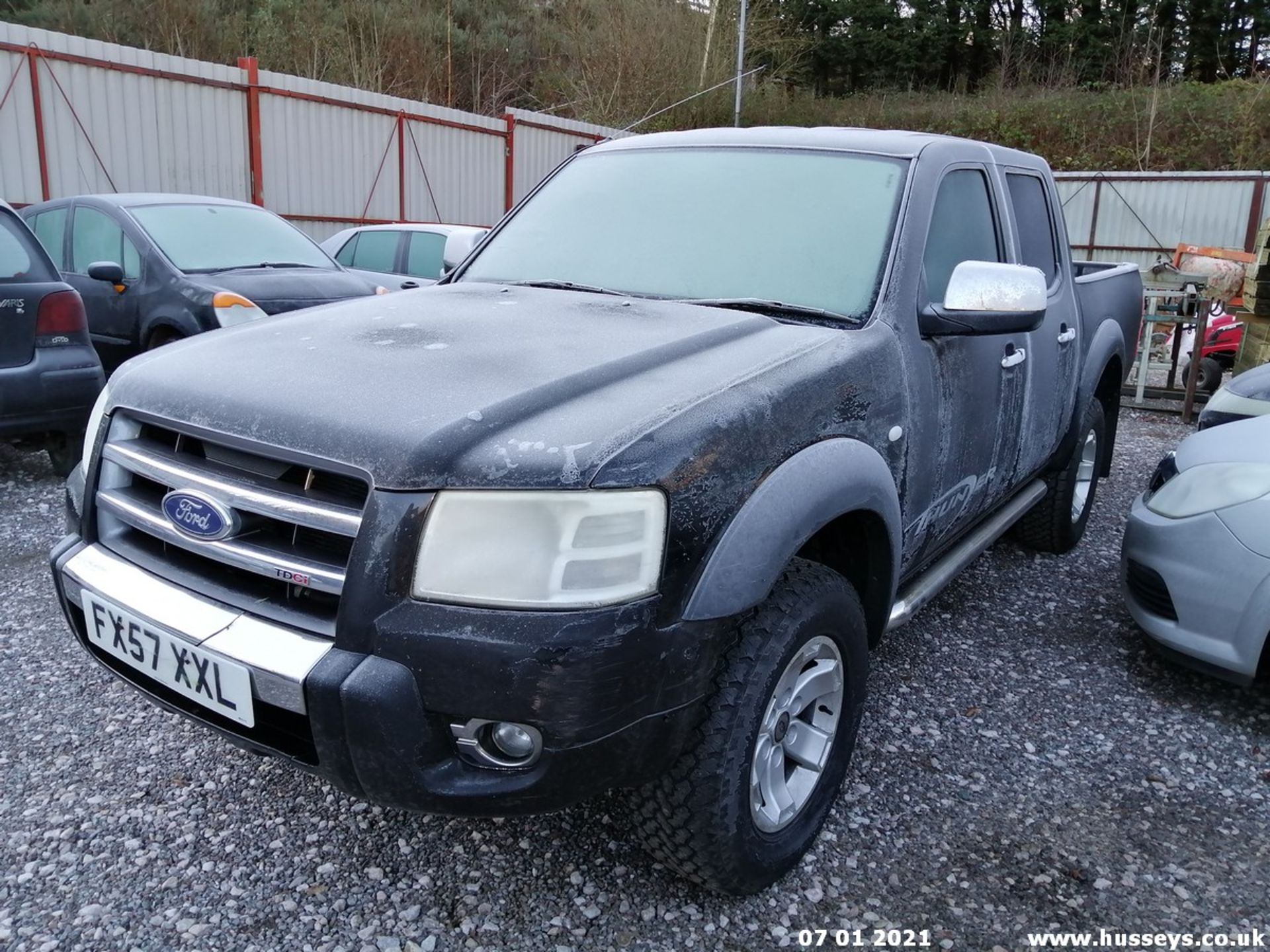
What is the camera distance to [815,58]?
3195 cm

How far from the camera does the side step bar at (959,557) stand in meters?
2.82

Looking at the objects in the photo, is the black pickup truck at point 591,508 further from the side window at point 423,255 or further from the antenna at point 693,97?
the antenna at point 693,97

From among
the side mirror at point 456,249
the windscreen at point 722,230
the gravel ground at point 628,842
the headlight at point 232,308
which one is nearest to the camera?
the gravel ground at point 628,842

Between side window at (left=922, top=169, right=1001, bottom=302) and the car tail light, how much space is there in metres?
4.38

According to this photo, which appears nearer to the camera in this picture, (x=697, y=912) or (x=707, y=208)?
(x=697, y=912)

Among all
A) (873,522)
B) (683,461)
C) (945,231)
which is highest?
(945,231)

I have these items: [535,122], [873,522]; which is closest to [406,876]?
[873,522]

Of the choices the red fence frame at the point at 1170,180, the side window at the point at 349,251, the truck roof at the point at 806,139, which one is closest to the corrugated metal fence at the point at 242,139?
the side window at the point at 349,251

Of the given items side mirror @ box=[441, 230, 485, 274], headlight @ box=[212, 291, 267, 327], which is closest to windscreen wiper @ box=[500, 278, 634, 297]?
side mirror @ box=[441, 230, 485, 274]

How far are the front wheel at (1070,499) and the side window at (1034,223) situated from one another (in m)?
0.74

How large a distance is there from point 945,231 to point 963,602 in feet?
5.84

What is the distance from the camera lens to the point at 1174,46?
2869cm

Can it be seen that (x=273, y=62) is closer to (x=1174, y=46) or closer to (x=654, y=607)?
(x=654, y=607)

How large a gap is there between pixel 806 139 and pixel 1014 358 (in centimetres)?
102
